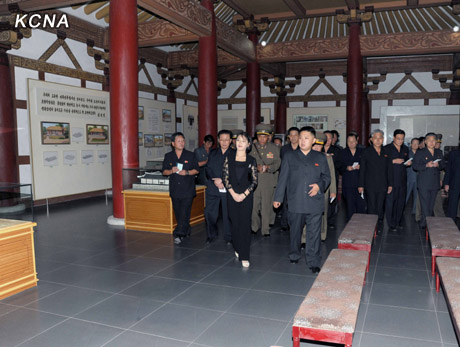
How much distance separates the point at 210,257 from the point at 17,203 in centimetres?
223

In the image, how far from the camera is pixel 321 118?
13.7 metres

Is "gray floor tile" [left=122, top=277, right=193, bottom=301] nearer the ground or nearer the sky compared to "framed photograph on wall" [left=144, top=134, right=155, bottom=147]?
nearer the ground

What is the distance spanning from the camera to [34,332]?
2.88 m

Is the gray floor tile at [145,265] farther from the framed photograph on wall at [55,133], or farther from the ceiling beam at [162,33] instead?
the ceiling beam at [162,33]

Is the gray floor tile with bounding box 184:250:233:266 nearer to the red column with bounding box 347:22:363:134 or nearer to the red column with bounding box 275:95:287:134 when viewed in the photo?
the red column with bounding box 347:22:363:134

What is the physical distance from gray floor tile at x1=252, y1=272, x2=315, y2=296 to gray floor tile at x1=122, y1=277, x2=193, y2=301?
2.27ft

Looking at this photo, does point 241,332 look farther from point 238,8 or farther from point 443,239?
point 238,8

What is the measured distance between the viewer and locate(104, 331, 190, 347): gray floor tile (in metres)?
2.69

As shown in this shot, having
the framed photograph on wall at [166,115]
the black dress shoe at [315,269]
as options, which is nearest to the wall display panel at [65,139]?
the framed photograph on wall at [166,115]

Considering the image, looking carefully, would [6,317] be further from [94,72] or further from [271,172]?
[94,72]

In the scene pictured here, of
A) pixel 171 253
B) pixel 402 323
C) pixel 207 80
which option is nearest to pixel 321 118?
pixel 207 80

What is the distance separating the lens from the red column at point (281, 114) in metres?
14.0

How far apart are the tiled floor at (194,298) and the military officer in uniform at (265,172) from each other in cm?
41

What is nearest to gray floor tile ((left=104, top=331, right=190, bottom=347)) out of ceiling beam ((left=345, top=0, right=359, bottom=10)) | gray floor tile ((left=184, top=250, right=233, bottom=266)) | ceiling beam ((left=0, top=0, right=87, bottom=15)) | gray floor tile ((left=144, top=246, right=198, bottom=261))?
gray floor tile ((left=184, top=250, right=233, bottom=266))
